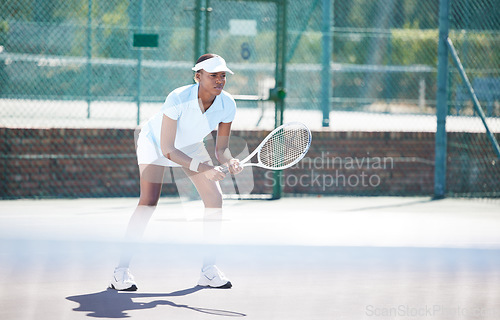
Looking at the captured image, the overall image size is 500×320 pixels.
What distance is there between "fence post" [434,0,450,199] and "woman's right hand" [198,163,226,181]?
528 cm

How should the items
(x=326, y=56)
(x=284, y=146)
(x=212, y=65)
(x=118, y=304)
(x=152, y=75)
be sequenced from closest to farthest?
(x=118, y=304) → (x=212, y=65) → (x=284, y=146) → (x=326, y=56) → (x=152, y=75)

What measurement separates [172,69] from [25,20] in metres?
4.54

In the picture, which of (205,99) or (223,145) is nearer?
(205,99)

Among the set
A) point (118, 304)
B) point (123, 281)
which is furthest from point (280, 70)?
point (118, 304)

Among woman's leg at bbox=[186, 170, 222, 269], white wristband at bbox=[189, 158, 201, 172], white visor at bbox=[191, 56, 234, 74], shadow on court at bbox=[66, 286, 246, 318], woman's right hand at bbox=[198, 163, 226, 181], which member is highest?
white visor at bbox=[191, 56, 234, 74]

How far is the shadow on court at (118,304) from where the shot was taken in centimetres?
604

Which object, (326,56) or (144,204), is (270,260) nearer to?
(144,204)

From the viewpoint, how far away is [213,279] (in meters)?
6.82

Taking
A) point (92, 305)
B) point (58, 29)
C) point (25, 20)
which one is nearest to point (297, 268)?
point (92, 305)

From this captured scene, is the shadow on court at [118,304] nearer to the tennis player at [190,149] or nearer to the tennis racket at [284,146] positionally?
the tennis player at [190,149]

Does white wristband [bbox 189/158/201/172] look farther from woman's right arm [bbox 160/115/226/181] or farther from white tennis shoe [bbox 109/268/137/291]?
white tennis shoe [bbox 109/268/137/291]

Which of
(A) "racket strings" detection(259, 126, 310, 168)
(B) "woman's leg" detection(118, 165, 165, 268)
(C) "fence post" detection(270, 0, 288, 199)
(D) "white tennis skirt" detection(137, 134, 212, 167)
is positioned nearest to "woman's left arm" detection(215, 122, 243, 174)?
(D) "white tennis skirt" detection(137, 134, 212, 167)

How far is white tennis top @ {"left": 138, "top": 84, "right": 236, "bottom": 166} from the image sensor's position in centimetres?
669

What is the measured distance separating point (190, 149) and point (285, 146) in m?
0.99
